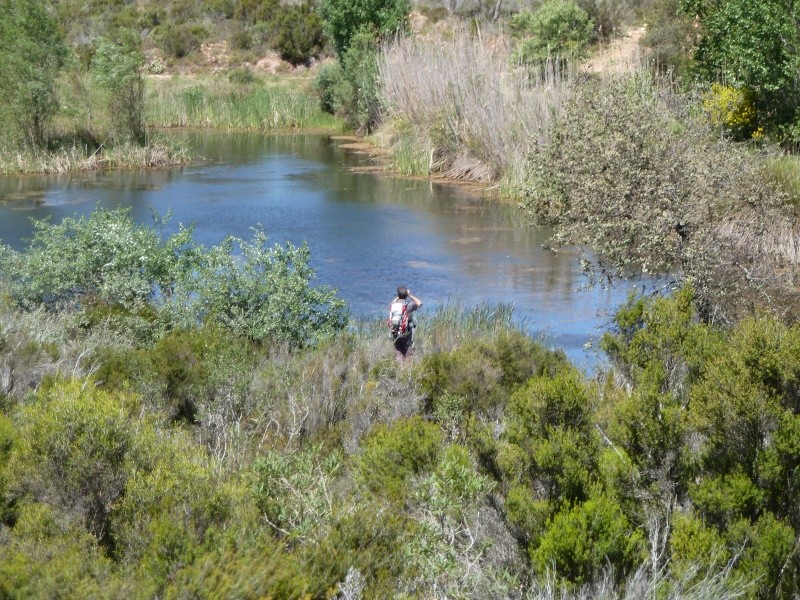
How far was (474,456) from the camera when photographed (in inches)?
278

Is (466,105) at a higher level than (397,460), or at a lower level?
higher

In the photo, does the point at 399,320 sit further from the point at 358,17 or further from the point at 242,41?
the point at 242,41

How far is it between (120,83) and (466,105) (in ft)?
38.1

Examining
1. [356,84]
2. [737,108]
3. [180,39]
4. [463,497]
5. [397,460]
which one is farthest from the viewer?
[180,39]

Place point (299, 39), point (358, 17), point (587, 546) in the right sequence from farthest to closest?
point (299, 39) < point (358, 17) < point (587, 546)

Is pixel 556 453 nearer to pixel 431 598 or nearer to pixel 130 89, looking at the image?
pixel 431 598

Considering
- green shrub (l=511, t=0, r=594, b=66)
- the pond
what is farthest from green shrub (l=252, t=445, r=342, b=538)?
green shrub (l=511, t=0, r=594, b=66)

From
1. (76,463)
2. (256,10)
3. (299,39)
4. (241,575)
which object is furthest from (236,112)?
(241,575)

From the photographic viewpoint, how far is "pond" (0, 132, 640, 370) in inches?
706

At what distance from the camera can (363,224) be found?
2494 centimetres

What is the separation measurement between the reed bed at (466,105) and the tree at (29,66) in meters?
10.8

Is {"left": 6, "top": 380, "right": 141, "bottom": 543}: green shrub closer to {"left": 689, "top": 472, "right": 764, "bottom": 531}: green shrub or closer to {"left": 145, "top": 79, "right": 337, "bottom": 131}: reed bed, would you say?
{"left": 689, "top": 472, "right": 764, "bottom": 531}: green shrub

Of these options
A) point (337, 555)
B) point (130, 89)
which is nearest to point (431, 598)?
point (337, 555)

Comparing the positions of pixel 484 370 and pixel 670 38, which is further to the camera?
pixel 670 38
